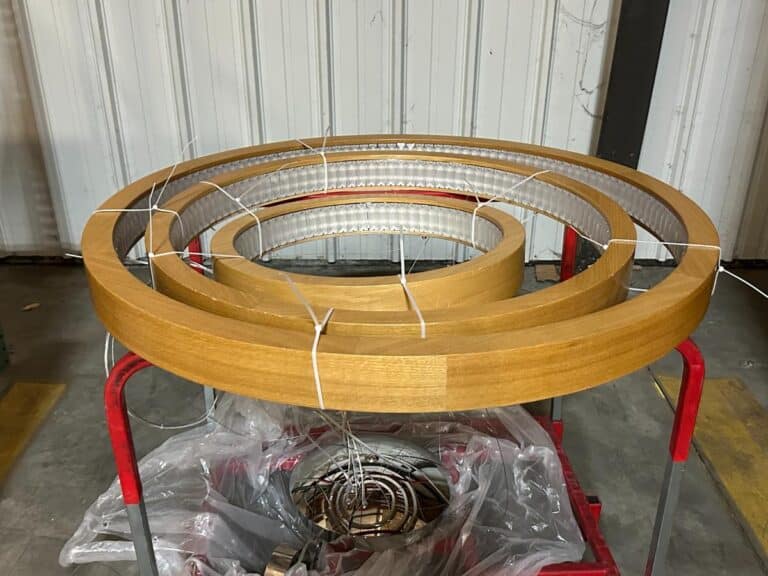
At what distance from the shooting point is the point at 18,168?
350cm

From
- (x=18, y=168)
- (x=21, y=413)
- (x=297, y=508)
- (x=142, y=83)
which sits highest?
(x=142, y=83)

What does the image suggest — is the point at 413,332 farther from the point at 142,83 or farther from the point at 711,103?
the point at 711,103

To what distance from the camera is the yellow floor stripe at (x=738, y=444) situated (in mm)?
1982

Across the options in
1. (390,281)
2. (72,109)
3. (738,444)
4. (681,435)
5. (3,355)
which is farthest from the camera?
(72,109)

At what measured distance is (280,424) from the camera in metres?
1.98

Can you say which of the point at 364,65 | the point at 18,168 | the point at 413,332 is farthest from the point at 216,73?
the point at 413,332

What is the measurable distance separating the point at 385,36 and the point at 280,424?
2.01 m

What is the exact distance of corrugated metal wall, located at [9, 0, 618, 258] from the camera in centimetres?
310

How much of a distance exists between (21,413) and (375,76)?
7.02ft

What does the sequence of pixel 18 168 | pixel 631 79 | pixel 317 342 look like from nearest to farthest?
1. pixel 317 342
2. pixel 631 79
3. pixel 18 168

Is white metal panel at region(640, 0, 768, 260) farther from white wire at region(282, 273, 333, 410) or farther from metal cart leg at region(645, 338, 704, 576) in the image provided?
white wire at region(282, 273, 333, 410)

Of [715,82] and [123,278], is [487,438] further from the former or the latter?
[715,82]

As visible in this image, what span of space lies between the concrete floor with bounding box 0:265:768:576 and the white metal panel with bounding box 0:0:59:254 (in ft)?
1.65

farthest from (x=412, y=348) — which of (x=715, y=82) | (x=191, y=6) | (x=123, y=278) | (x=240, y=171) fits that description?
(x=715, y=82)
